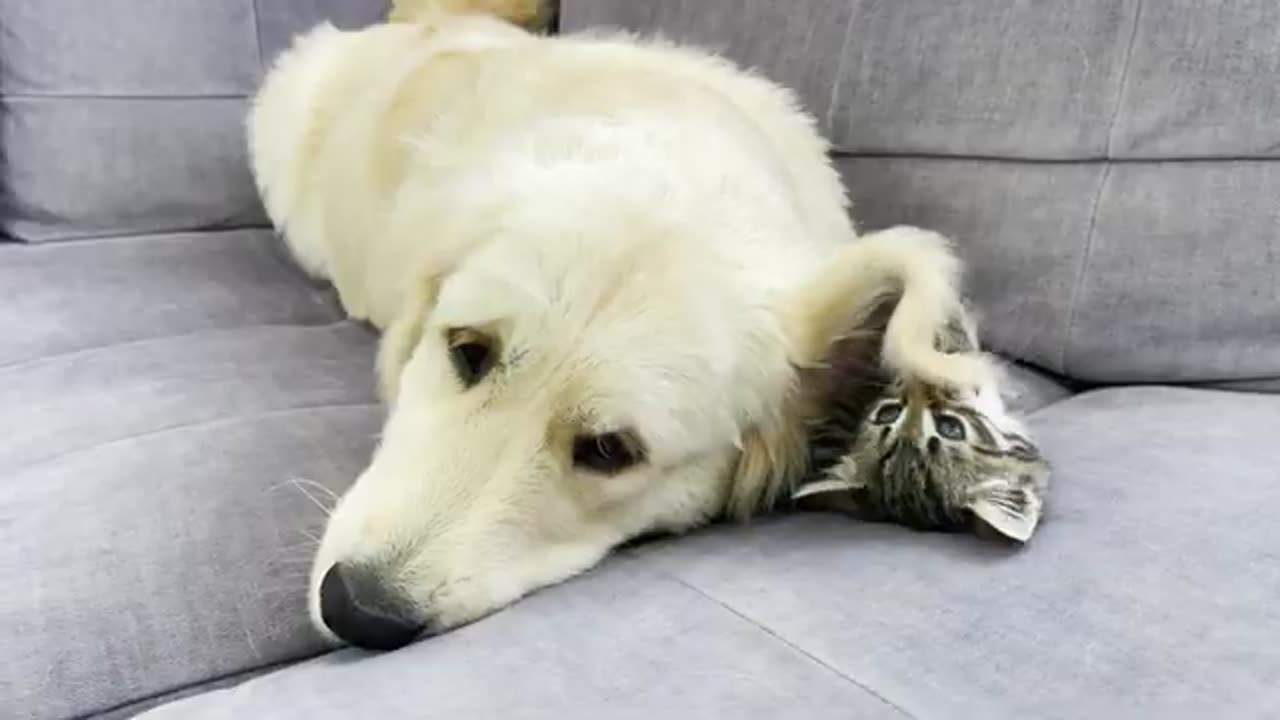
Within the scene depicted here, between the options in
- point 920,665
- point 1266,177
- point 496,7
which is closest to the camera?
point 920,665

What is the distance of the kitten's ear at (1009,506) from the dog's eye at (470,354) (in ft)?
1.45

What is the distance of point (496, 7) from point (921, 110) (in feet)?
3.04

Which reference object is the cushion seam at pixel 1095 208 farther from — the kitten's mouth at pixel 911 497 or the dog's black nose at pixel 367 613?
the dog's black nose at pixel 367 613

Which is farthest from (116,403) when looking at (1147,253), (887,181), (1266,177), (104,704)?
(1266,177)

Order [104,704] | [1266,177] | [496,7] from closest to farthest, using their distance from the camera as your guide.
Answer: [104,704] < [1266,177] < [496,7]

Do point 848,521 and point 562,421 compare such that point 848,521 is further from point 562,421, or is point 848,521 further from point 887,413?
point 562,421

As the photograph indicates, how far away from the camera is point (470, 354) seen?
1168 mm

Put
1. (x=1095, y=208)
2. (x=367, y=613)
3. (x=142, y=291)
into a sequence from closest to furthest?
1. (x=367, y=613)
2. (x=1095, y=208)
3. (x=142, y=291)

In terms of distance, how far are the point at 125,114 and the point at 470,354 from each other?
1.45 m

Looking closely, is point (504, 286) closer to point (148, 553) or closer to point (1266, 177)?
point (148, 553)

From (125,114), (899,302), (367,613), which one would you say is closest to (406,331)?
(367,613)

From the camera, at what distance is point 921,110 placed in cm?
158

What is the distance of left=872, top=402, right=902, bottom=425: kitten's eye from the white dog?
88 mm

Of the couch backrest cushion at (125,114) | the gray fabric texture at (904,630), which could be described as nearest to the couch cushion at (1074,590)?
the gray fabric texture at (904,630)
